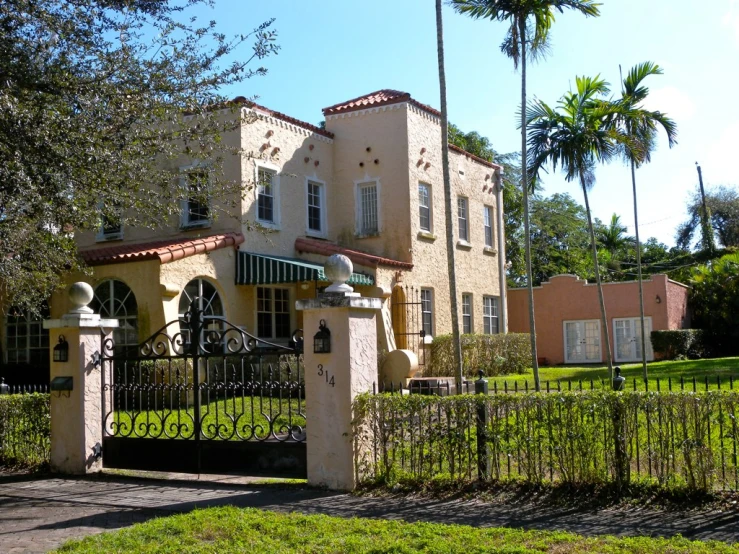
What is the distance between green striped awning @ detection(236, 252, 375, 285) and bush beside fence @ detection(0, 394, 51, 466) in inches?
291

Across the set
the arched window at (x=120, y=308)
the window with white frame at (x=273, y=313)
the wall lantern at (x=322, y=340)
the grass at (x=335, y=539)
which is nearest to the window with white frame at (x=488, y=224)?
the window with white frame at (x=273, y=313)

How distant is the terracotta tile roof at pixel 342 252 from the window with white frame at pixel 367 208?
1366 mm

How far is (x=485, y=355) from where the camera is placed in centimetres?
2312

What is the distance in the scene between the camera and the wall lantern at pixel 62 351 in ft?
34.2

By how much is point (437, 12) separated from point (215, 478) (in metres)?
10.3

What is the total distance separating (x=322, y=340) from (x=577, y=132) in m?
12.2

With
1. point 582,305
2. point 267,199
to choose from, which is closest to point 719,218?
point 582,305

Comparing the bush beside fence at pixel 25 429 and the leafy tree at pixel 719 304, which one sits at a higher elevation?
the leafy tree at pixel 719 304

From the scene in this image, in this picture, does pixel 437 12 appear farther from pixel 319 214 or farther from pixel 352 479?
pixel 352 479

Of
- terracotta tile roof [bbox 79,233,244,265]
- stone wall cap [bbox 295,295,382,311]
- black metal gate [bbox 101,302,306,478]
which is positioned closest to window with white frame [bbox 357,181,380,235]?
terracotta tile roof [bbox 79,233,244,265]

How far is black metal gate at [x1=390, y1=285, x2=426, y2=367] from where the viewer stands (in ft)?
68.5

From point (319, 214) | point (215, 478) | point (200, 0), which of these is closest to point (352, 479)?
point (215, 478)

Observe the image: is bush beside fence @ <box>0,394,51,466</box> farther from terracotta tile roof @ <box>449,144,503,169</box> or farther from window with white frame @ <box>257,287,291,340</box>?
terracotta tile roof @ <box>449,144,503,169</box>

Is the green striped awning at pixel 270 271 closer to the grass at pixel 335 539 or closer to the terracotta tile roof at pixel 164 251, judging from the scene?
the terracotta tile roof at pixel 164 251
